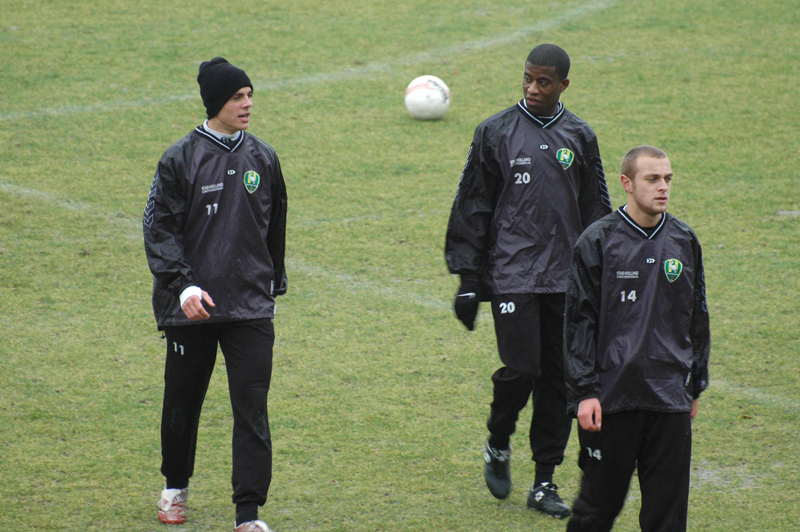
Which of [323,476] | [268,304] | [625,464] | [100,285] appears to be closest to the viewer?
[625,464]

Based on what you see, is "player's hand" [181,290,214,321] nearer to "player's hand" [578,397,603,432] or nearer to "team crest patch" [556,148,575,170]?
"player's hand" [578,397,603,432]

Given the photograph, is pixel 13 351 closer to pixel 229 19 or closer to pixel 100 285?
pixel 100 285

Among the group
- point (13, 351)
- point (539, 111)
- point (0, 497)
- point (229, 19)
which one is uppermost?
point (229, 19)

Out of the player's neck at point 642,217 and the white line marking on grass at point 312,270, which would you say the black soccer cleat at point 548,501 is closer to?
the player's neck at point 642,217

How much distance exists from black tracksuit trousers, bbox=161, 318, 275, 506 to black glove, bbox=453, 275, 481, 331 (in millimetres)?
973

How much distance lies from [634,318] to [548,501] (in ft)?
4.55

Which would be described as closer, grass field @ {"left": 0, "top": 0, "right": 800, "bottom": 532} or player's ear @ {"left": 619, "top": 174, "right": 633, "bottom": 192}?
player's ear @ {"left": 619, "top": 174, "right": 633, "bottom": 192}

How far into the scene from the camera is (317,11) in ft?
51.9

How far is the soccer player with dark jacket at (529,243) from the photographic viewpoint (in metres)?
5.11

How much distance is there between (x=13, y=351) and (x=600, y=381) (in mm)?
4323

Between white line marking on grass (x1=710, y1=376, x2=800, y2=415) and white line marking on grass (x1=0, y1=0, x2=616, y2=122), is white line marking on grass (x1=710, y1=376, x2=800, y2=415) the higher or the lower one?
the lower one

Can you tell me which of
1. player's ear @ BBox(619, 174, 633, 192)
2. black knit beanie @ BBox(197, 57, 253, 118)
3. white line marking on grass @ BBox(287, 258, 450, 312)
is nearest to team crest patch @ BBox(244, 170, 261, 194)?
black knit beanie @ BBox(197, 57, 253, 118)

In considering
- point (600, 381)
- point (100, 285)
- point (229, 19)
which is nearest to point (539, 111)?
point (600, 381)

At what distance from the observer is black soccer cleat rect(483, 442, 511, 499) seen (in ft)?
17.3
